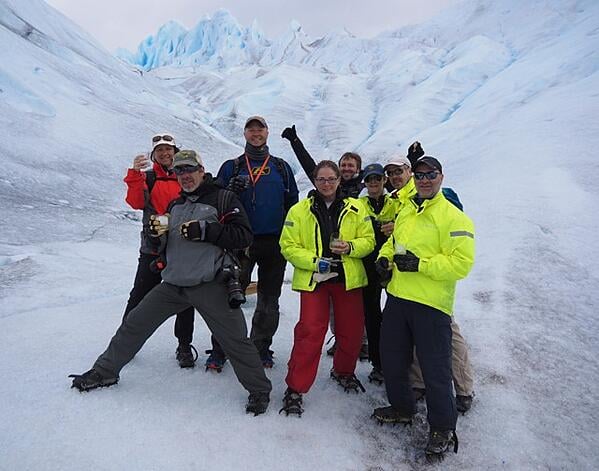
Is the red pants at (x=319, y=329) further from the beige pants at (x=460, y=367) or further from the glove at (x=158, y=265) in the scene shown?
the glove at (x=158, y=265)

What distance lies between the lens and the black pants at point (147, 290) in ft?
12.6

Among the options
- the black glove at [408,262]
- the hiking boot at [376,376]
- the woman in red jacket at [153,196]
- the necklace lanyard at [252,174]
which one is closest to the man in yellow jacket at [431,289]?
the black glove at [408,262]

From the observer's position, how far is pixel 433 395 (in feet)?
9.73

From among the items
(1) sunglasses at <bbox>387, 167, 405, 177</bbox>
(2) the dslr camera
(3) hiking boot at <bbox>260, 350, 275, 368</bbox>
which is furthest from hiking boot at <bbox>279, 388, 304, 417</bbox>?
(1) sunglasses at <bbox>387, 167, 405, 177</bbox>

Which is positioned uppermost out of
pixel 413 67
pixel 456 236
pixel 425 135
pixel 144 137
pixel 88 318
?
pixel 413 67

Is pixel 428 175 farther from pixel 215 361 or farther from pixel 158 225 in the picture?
pixel 215 361

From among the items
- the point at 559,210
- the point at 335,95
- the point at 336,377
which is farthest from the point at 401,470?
the point at 335,95

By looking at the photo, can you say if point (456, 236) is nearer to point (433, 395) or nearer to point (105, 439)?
point (433, 395)

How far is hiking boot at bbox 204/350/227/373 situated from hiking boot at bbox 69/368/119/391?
854mm

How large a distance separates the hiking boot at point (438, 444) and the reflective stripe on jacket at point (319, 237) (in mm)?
1220

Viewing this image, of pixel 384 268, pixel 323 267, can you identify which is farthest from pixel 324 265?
pixel 384 268

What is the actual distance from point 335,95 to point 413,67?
6.34 meters

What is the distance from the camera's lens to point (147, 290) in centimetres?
389

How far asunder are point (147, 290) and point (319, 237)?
1.68 m
